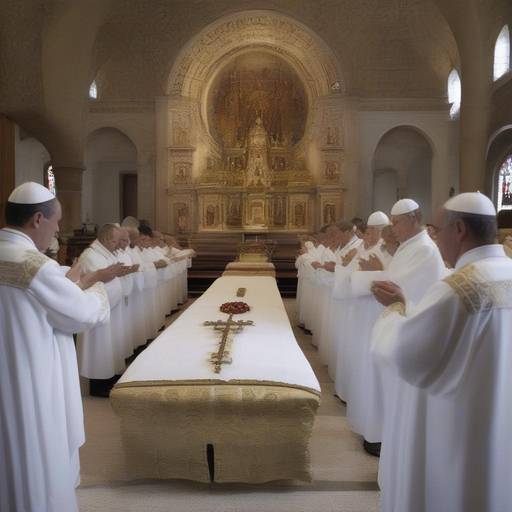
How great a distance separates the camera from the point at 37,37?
13383 mm

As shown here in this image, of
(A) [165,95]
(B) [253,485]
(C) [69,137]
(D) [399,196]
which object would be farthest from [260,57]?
(B) [253,485]

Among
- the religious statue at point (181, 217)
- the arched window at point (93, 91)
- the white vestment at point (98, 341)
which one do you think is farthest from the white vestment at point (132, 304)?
the arched window at point (93, 91)

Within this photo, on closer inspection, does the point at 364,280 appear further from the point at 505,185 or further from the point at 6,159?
the point at 6,159

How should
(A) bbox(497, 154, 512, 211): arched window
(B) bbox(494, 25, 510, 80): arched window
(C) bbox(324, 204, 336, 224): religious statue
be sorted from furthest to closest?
(C) bbox(324, 204, 336, 224): religious statue, (A) bbox(497, 154, 512, 211): arched window, (B) bbox(494, 25, 510, 80): arched window

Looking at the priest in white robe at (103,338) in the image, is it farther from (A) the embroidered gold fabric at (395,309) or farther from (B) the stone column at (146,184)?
(B) the stone column at (146,184)

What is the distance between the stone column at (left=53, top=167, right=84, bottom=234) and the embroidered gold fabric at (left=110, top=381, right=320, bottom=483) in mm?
12852

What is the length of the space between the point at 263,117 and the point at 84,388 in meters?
17.2

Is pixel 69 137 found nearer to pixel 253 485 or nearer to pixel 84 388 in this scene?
pixel 84 388

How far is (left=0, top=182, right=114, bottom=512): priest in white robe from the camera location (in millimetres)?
2814

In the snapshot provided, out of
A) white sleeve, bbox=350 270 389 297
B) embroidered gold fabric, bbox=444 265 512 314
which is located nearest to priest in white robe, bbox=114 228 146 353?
white sleeve, bbox=350 270 389 297

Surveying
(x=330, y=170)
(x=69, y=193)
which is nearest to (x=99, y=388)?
(x=69, y=193)

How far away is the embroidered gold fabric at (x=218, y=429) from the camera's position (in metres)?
3.71

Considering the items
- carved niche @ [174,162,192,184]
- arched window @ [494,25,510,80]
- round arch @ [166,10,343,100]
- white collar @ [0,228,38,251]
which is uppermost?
round arch @ [166,10,343,100]

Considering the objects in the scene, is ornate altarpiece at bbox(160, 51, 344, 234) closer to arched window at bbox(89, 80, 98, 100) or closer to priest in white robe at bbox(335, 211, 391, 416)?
arched window at bbox(89, 80, 98, 100)
